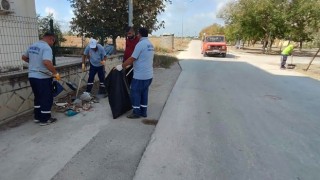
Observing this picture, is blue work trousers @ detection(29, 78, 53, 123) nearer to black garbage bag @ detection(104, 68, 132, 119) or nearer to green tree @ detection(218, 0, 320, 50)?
black garbage bag @ detection(104, 68, 132, 119)

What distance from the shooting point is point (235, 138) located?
502 centimetres

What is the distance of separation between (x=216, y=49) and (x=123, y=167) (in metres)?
22.8

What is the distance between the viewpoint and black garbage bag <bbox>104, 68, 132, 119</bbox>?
19.7 ft

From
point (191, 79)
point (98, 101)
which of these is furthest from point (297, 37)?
point (98, 101)

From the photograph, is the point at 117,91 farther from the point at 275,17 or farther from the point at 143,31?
the point at 275,17

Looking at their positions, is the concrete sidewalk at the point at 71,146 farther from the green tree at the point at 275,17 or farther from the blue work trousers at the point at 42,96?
the green tree at the point at 275,17

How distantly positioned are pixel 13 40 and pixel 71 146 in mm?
4513

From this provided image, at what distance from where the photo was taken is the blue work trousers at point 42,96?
17.7 ft

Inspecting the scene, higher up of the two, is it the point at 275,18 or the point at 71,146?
the point at 275,18

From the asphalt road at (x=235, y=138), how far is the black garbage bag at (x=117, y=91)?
0.90 meters

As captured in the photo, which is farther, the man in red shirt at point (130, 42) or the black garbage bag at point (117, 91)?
the man in red shirt at point (130, 42)

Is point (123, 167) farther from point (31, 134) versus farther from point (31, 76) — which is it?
point (31, 76)

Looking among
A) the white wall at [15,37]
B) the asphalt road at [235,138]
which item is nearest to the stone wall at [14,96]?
the white wall at [15,37]

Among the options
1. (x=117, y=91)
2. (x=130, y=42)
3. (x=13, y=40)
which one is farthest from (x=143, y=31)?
(x=13, y=40)
